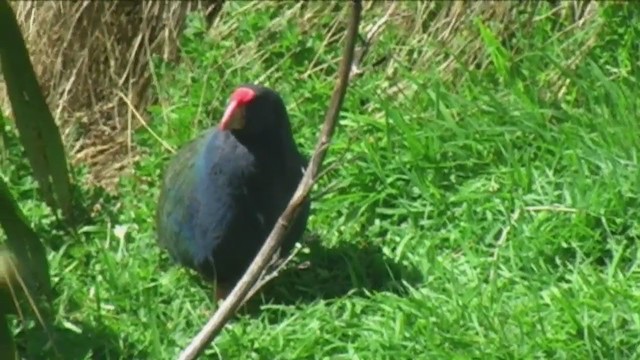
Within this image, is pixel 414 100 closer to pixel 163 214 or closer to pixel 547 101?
pixel 547 101

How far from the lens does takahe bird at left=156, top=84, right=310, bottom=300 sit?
363 cm

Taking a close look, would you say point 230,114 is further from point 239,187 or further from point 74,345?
point 74,345

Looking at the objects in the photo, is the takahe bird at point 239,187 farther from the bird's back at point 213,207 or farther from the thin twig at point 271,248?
the thin twig at point 271,248

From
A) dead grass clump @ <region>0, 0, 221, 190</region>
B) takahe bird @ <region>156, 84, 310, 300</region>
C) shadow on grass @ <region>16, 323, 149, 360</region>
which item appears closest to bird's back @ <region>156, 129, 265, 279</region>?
takahe bird @ <region>156, 84, 310, 300</region>

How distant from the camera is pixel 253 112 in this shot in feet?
→ 11.8

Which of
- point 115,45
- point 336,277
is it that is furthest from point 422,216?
point 115,45

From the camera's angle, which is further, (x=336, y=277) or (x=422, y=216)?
(x=422, y=216)

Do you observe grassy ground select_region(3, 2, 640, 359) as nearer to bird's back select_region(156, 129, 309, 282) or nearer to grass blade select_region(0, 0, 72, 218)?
bird's back select_region(156, 129, 309, 282)

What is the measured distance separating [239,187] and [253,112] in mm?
206

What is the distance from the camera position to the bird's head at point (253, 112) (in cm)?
358

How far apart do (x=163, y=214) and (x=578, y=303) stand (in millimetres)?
1176

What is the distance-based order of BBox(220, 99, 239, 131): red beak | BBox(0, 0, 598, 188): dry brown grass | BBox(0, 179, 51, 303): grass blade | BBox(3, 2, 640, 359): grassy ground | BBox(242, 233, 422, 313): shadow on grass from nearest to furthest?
1. BBox(0, 179, 51, 303): grass blade
2. BBox(3, 2, 640, 359): grassy ground
3. BBox(220, 99, 239, 131): red beak
4. BBox(242, 233, 422, 313): shadow on grass
5. BBox(0, 0, 598, 188): dry brown grass

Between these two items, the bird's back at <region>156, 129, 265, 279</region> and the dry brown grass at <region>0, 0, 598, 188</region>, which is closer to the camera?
the bird's back at <region>156, 129, 265, 279</region>

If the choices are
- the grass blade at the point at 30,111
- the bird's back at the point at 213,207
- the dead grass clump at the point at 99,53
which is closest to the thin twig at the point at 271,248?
the grass blade at the point at 30,111
